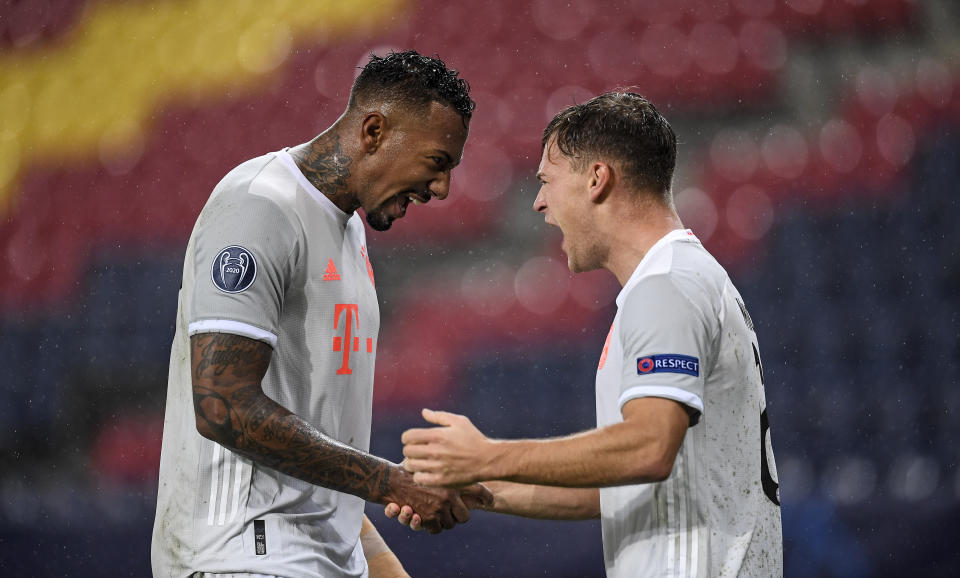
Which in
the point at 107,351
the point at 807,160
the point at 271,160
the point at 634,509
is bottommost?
the point at 634,509

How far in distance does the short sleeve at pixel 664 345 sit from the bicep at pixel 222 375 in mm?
637

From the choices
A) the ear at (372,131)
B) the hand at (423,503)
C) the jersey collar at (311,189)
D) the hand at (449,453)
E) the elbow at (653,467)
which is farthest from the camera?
the ear at (372,131)

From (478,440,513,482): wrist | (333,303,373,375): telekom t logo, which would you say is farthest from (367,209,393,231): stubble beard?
(478,440,513,482): wrist

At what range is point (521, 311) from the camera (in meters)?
3.27

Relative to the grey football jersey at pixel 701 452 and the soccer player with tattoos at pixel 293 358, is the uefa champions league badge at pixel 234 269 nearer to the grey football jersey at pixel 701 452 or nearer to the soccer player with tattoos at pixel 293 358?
the soccer player with tattoos at pixel 293 358

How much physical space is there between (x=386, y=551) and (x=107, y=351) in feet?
5.37

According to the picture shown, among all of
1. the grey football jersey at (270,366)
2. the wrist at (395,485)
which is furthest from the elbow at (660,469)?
the grey football jersey at (270,366)

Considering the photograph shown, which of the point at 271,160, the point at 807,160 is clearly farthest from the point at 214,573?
the point at 807,160

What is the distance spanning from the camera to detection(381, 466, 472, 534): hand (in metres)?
1.81

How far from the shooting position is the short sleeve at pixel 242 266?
167 cm

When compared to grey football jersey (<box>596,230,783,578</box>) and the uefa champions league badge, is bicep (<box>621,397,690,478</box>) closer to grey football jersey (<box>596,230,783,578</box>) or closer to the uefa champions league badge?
grey football jersey (<box>596,230,783,578</box>)

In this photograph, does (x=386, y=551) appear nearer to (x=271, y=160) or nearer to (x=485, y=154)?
(x=271, y=160)

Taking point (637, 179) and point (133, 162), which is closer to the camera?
point (637, 179)

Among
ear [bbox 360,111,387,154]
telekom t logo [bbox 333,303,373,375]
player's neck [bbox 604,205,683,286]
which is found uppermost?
ear [bbox 360,111,387,154]
